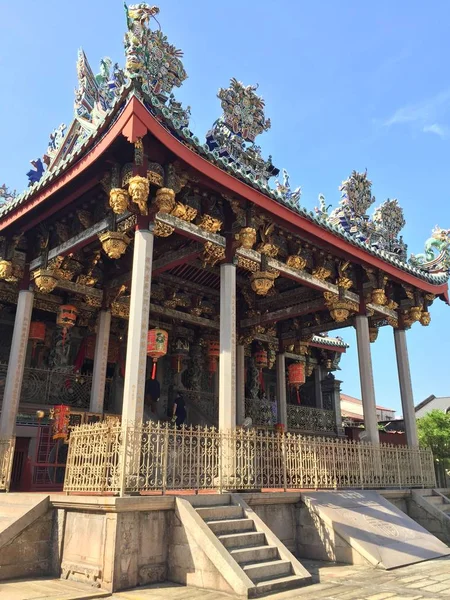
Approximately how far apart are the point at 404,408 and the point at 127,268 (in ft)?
29.5

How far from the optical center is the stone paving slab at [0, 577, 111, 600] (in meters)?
5.75

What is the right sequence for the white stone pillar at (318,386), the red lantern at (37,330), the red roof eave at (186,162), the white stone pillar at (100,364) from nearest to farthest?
the red roof eave at (186,162)
the white stone pillar at (100,364)
the red lantern at (37,330)
the white stone pillar at (318,386)

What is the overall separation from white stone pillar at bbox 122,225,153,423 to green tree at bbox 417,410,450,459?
23.1m

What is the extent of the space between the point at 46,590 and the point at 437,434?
25202 millimetres

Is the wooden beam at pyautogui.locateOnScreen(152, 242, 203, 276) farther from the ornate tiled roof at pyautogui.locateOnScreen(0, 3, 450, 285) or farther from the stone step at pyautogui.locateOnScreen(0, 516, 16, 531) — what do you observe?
the stone step at pyautogui.locateOnScreen(0, 516, 16, 531)

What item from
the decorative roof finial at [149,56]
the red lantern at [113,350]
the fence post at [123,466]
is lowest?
the fence post at [123,466]

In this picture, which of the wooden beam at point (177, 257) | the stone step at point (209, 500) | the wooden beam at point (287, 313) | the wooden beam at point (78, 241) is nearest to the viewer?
the stone step at point (209, 500)

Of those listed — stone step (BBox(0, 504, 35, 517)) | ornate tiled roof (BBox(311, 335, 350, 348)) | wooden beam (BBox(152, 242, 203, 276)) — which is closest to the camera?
stone step (BBox(0, 504, 35, 517))

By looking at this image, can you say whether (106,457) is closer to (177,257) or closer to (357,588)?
(357,588)

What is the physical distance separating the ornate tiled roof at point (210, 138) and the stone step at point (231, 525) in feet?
20.2

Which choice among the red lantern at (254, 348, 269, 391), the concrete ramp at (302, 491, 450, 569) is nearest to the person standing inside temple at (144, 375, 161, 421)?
the red lantern at (254, 348, 269, 391)

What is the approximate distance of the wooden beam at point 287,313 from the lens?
48.6 ft

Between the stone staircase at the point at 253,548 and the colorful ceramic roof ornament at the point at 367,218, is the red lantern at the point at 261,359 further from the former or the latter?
the stone staircase at the point at 253,548

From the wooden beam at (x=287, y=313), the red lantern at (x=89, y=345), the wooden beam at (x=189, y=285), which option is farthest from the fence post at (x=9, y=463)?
the wooden beam at (x=287, y=313)
